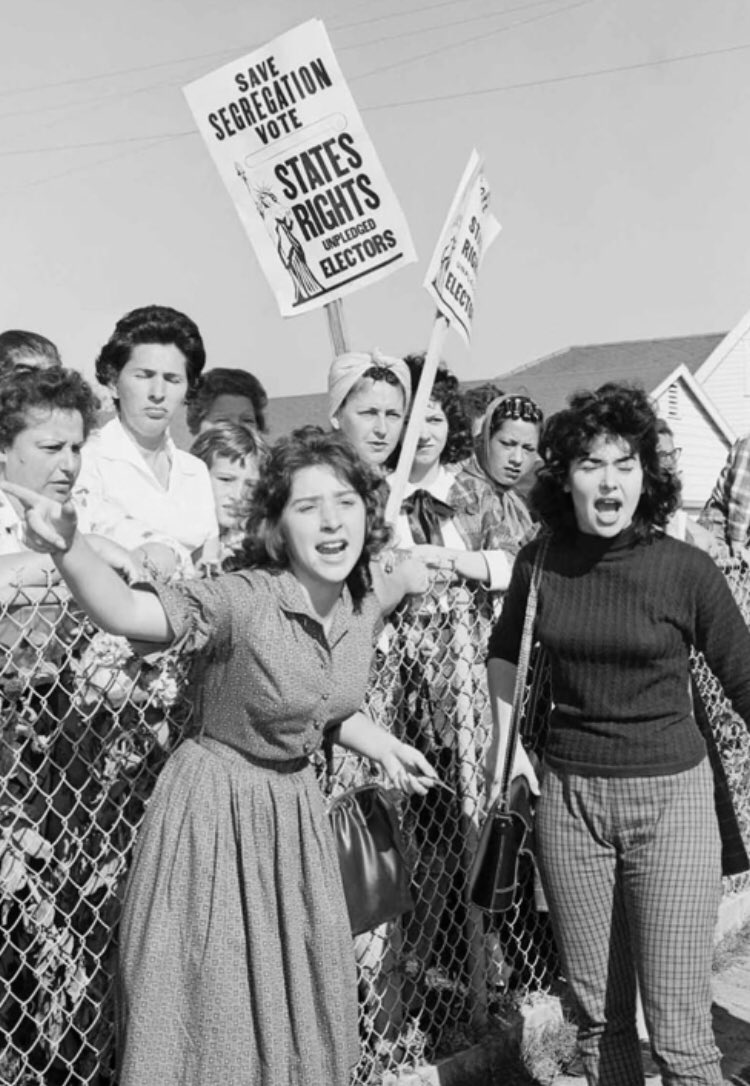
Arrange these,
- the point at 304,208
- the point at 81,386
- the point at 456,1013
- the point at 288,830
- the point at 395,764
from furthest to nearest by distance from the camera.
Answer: the point at 304,208
the point at 456,1013
the point at 81,386
the point at 395,764
the point at 288,830

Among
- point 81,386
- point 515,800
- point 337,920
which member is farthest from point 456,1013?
point 81,386

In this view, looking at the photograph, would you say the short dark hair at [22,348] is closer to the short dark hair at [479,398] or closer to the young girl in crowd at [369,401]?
the young girl in crowd at [369,401]

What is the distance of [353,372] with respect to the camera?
436 centimetres

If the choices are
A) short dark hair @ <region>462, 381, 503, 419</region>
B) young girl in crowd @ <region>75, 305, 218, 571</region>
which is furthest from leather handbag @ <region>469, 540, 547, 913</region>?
short dark hair @ <region>462, 381, 503, 419</region>

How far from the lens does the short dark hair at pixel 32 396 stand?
3.39 m

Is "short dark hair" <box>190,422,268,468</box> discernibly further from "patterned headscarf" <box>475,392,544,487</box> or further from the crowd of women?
"patterned headscarf" <box>475,392,544,487</box>

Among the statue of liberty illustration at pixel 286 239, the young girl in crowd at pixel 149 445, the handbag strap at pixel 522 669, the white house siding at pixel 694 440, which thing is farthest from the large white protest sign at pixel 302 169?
the white house siding at pixel 694 440

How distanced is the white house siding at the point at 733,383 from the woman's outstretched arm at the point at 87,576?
3109 centimetres

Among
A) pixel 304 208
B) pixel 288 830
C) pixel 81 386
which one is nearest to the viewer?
pixel 288 830

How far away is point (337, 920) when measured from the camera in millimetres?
2914

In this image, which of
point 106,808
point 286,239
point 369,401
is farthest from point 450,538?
point 106,808

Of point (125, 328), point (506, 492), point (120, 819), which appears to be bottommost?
point (120, 819)

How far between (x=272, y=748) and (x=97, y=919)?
726 mm

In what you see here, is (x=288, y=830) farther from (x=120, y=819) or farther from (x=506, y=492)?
(x=506, y=492)
